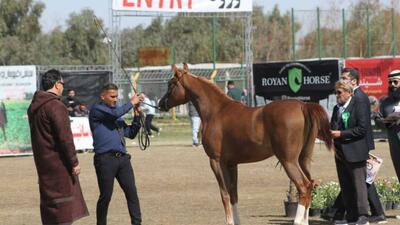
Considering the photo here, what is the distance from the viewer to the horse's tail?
35.5ft

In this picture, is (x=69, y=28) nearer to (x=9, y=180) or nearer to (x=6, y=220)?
(x=9, y=180)

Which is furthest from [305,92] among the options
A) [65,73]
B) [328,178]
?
[328,178]

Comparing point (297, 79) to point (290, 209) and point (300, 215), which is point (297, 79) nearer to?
point (290, 209)

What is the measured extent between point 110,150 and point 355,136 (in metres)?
2.94

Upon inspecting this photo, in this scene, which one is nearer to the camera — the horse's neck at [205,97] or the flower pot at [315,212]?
the horse's neck at [205,97]

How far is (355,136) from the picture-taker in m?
11.0

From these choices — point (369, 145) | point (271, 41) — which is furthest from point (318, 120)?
point (271, 41)

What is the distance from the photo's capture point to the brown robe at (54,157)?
351 inches

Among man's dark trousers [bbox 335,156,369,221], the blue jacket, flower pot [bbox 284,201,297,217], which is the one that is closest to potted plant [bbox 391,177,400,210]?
flower pot [bbox 284,201,297,217]

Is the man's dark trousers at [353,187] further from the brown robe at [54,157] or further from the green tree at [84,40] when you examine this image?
the green tree at [84,40]

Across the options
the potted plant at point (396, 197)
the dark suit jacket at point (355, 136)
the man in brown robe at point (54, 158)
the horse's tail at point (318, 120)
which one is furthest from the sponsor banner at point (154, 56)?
the man in brown robe at point (54, 158)

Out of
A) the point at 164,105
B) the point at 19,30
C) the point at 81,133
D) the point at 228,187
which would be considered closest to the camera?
the point at 228,187

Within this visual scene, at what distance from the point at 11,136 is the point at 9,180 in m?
6.86

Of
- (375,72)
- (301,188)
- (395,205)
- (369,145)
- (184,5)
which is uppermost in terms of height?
(184,5)
